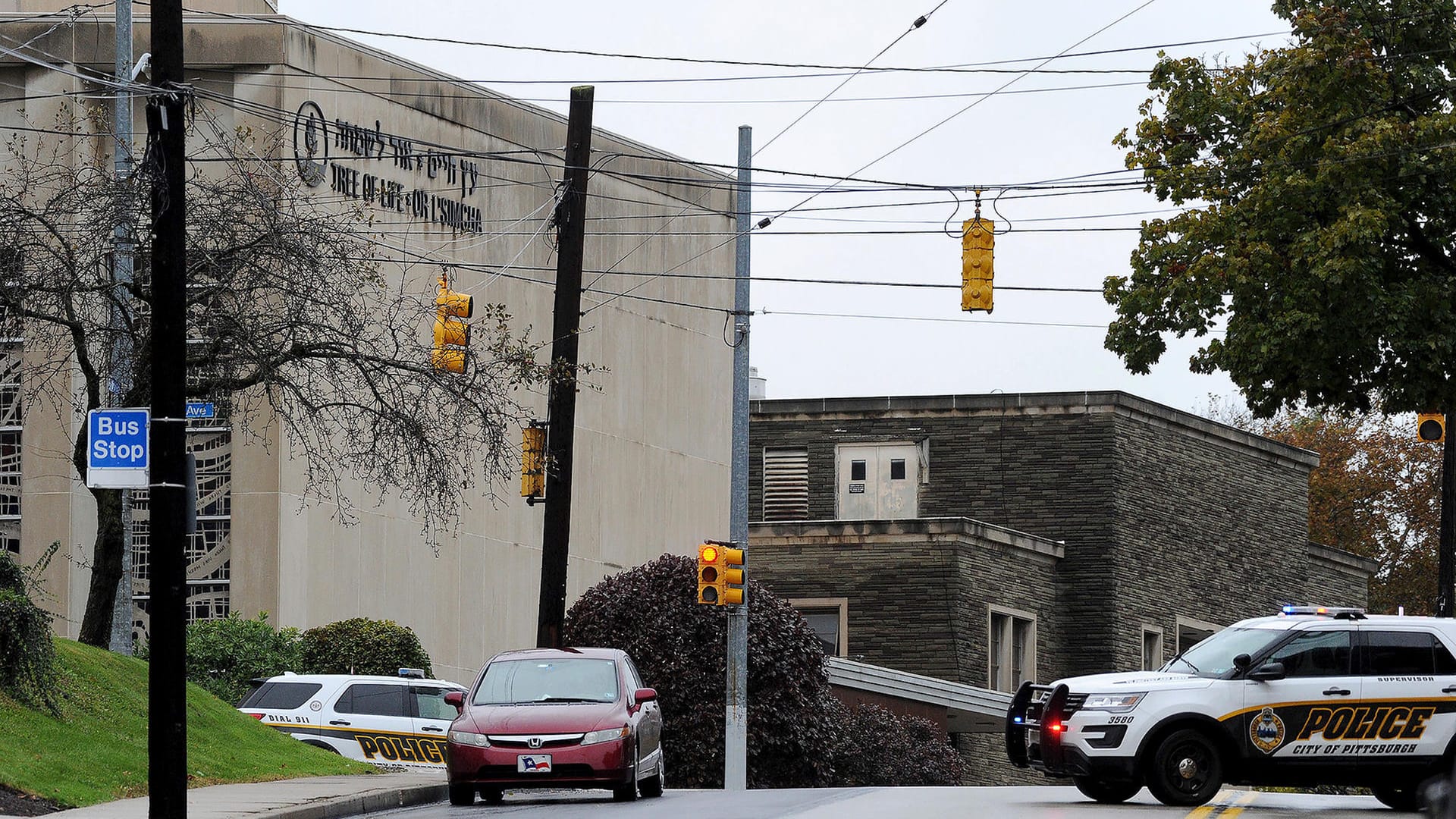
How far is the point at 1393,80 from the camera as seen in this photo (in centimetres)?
2422

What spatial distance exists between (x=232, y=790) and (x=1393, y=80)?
15.8 metres

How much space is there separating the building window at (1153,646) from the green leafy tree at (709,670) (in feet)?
53.1

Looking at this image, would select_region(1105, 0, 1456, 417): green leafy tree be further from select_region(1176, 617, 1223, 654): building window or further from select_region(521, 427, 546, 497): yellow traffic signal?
select_region(1176, 617, 1223, 654): building window

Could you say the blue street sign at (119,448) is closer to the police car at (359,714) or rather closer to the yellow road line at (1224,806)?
the yellow road line at (1224,806)

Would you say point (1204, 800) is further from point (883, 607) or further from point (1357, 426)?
point (1357, 426)

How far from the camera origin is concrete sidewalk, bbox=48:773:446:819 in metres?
16.9

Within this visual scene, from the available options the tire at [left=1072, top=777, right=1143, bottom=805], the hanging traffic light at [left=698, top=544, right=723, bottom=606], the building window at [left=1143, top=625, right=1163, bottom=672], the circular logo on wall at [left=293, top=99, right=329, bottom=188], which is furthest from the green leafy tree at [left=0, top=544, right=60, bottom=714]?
the building window at [left=1143, top=625, right=1163, bottom=672]

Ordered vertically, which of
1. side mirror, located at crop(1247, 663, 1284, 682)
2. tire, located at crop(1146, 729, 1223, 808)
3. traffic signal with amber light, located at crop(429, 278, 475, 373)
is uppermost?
traffic signal with amber light, located at crop(429, 278, 475, 373)

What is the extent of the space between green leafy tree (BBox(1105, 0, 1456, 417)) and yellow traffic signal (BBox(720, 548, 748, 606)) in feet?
19.7

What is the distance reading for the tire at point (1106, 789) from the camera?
18250 mm

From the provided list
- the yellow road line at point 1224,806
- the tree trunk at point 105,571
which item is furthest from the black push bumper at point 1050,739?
the tree trunk at point 105,571

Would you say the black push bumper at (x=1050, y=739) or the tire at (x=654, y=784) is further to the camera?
the tire at (x=654, y=784)

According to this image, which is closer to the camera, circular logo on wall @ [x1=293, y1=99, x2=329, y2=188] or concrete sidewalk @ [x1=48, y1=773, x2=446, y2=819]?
concrete sidewalk @ [x1=48, y1=773, x2=446, y2=819]

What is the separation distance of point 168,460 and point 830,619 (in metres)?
27.2
